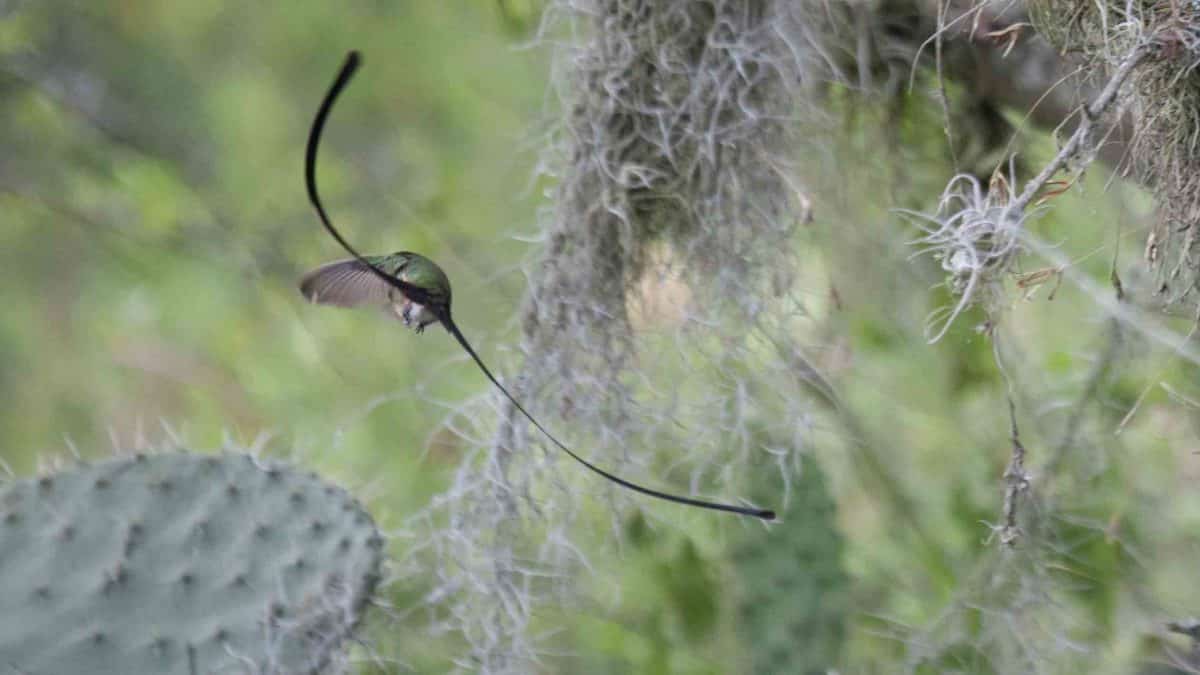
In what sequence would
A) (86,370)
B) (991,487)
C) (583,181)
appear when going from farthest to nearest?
(86,370) → (991,487) → (583,181)

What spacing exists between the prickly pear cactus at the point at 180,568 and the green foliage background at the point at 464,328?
95 mm

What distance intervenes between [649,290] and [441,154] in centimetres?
116

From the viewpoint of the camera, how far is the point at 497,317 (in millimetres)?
1582

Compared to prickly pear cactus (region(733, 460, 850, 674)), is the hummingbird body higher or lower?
higher

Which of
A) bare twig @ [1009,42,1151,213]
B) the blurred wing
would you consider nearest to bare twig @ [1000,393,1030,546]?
bare twig @ [1009,42,1151,213]

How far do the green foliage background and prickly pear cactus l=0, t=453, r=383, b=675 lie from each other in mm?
95

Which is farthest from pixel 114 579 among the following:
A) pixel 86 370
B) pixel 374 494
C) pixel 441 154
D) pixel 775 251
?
pixel 86 370

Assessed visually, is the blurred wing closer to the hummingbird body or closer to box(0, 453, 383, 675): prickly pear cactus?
the hummingbird body

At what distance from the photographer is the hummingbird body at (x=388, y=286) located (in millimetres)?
904

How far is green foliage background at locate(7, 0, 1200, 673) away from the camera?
1440mm

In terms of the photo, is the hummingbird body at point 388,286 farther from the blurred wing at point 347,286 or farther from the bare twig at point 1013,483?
the bare twig at point 1013,483

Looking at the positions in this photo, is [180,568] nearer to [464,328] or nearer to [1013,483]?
[464,328]

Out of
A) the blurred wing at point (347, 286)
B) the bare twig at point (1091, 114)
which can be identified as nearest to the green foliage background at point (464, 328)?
the blurred wing at point (347, 286)

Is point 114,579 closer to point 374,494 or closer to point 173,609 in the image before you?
point 173,609
